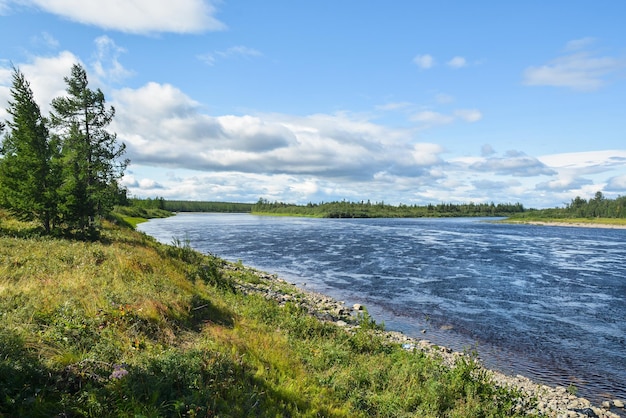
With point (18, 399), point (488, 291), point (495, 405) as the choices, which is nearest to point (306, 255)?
point (488, 291)

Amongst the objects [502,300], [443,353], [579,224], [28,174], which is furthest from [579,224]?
[28,174]

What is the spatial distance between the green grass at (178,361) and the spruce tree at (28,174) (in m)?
10.0

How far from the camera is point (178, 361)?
816 centimetres

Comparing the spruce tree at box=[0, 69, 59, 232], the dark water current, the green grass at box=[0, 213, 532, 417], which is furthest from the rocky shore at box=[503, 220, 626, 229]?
the spruce tree at box=[0, 69, 59, 232]

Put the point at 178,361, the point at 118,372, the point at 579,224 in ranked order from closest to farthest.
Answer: the point at 118,372, the point at 178,361, the point at 579,224

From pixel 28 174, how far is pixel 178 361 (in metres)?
22.3

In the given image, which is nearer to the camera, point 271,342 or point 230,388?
point 230,388

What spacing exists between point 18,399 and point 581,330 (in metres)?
23.0

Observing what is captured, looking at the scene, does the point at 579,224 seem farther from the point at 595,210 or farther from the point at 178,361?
the point at 178,361

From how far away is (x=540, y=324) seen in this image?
2003 cm

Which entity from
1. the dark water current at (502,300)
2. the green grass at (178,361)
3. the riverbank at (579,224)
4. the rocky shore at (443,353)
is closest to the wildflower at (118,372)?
the green grass at (178,361)

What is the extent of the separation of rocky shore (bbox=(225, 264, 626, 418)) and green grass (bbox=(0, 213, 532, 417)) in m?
1.19

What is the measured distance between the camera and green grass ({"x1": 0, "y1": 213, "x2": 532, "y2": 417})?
6.88 metres

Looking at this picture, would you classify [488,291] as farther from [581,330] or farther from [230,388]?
Answer: [230,388]
